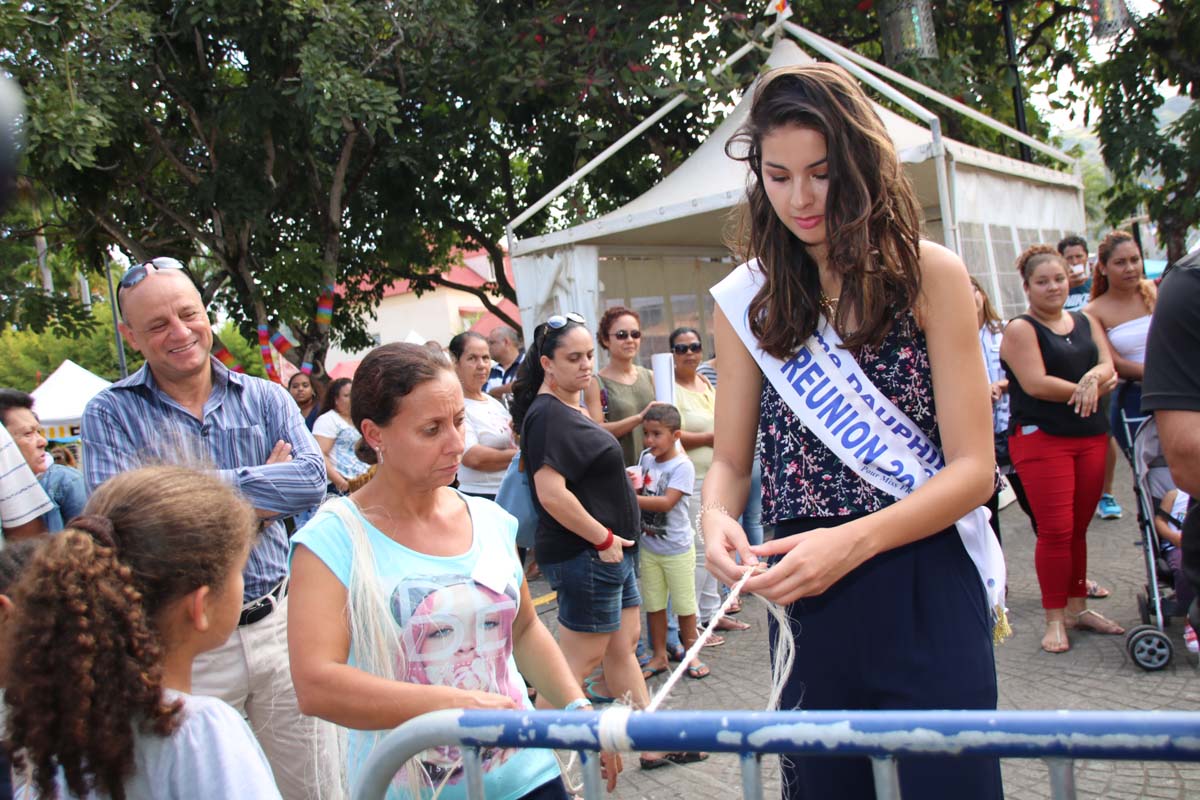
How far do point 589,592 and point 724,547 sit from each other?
2385 millimetres

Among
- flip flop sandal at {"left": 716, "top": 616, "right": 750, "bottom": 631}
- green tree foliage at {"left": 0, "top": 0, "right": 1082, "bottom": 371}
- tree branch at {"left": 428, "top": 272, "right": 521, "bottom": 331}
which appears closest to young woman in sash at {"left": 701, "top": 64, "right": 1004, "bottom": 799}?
flip flop sandal at {"left": 716, "top": 616, "right": 750, "bottom": 631}

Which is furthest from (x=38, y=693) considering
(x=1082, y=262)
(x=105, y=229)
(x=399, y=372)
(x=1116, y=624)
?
(x=105, y=229)

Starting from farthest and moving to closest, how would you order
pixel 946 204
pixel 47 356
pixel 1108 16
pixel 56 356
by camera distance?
1. pixel 47 356
2. pixel 56 356
3. pixel 1108 16
4. pixel 946 204

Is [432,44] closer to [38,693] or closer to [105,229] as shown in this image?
[105,229]

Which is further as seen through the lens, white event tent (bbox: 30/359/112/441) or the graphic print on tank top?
white event tent (bbox: 30/359/112/441)

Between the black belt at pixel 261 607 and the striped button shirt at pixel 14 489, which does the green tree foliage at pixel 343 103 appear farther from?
the black belt at pixel 261 607

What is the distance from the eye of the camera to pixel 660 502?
17.7 ft

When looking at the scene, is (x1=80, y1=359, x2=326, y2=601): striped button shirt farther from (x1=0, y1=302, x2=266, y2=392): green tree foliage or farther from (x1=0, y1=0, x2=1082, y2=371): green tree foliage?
(x1=0, y1=302, x2=266, y2=392): green tree foliage

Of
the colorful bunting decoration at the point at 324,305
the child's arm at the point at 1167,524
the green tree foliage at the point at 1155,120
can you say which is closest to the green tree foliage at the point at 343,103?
the colorful bunting decoration at the point at 324,305

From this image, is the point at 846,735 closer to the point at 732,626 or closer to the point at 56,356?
the point at 732,626

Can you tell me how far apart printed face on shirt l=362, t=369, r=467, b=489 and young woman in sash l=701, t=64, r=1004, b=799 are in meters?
0.62

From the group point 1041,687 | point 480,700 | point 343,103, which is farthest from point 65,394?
point 480,700

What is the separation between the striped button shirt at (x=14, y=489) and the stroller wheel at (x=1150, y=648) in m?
4.71

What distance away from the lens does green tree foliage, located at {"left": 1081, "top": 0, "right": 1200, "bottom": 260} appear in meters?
12.3
